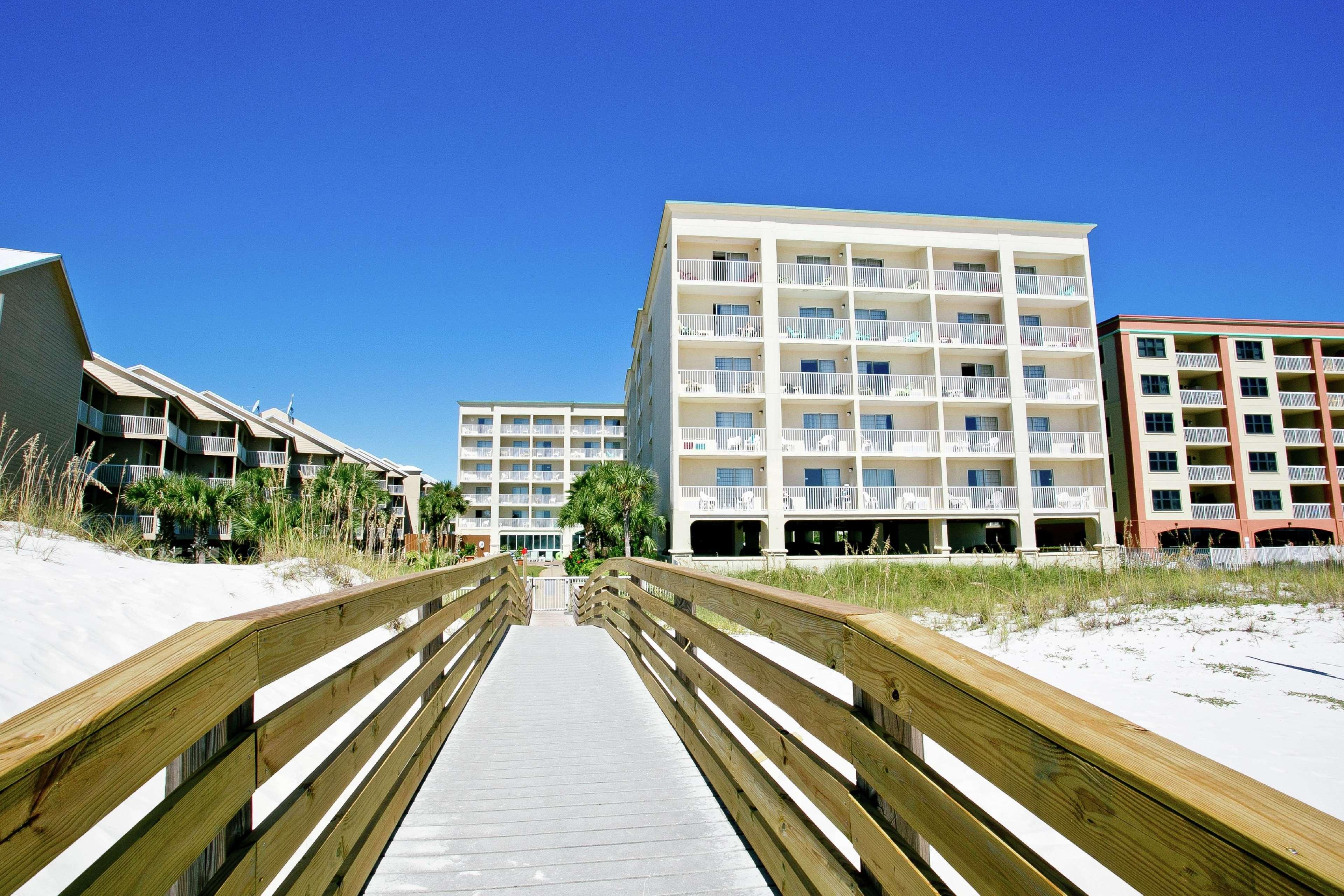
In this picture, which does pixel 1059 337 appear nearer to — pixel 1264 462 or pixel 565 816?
pixel 1264 462

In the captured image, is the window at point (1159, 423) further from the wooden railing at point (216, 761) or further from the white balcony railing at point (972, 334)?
the wooden railing at point (216, 761)

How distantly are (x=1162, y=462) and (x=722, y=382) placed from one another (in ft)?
84.6

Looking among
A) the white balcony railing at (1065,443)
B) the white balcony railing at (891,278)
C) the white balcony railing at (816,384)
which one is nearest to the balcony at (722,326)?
the white balcony railing at (816,384)

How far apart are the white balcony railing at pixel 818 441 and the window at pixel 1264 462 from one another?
2620 cm

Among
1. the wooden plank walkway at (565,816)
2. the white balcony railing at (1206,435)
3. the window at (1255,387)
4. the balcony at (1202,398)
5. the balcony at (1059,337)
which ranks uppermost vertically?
the balcony at (1059,337)

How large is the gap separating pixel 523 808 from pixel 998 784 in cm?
288

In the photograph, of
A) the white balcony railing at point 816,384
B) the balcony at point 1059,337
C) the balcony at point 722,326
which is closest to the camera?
the balcony at point 722,326

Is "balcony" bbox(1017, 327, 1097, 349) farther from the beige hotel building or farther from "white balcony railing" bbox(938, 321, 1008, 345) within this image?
"white balcony railing" bbox(938, 321, 1008, 345)

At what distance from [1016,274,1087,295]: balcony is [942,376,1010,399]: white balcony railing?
4102mm

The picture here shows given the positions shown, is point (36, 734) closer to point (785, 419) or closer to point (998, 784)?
point (998, 784)

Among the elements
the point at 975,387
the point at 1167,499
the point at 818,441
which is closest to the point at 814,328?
the point at 818,441

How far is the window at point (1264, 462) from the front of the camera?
3906cm

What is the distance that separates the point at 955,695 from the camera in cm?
171

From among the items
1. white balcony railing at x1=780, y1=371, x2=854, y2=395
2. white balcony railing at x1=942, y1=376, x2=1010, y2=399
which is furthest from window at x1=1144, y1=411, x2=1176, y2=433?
white balcony railing at x1=780, y1=371, x2=854, y2=395
